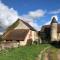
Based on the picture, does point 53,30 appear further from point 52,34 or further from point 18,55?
point 18,55

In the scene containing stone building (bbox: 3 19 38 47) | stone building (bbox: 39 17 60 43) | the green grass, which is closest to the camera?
the green grass

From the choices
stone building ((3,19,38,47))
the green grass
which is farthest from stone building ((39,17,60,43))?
the green grass

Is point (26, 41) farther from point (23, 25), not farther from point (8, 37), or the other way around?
point (23, 25)

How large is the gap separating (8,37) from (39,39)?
14.2 m

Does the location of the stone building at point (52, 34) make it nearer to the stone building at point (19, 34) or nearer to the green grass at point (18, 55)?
the stone building at point (19, 34)

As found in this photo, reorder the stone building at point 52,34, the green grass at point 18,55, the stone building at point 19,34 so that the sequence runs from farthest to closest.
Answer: the stone building at point 52,34
the stone building at point 19,34
the green grass at point 18,55

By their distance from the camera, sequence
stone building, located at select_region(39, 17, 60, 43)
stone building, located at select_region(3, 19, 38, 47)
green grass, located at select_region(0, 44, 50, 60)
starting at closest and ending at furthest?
green grass, located at select_region(0, 44, 50, 60) < stone building, located at select_region(3, 19, 38, 47) < stone building, located at select_region(39, 17, 60, 43)

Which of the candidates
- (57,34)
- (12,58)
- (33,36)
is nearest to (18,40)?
(33,36)

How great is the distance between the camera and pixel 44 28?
283 ft

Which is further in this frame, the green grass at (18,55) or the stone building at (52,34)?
the stone building at (52,34)

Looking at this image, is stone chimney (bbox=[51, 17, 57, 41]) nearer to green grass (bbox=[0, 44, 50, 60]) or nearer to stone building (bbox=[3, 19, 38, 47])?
stone building (bbox=[3, 19, 38, 47])

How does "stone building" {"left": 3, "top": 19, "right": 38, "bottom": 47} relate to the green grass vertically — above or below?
above

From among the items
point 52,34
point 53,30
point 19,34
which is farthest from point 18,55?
point 52,34

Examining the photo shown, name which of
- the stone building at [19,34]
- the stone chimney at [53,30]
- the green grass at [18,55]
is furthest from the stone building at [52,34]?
the green grass at [18,55]
